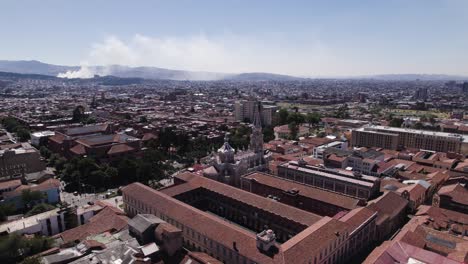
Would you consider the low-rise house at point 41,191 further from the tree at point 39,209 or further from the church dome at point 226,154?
the church dome at point 226,154

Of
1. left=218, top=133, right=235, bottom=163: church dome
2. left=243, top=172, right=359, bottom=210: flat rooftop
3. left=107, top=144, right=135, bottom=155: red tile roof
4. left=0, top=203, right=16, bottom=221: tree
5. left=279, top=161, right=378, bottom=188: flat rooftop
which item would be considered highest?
left=218, top=133, right=235, bottom=163: church dome

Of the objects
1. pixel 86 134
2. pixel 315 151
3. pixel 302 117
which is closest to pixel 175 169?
pixel 315 151

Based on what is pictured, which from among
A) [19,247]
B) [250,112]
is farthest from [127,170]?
[250,112]

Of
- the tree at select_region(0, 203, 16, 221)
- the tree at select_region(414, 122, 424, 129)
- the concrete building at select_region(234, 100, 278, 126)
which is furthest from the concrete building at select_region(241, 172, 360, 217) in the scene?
the concrete building at select_region(234, 100, 278, 126)

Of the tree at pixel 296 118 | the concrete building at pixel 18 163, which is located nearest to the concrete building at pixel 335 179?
the concrete building at pixel 18 163

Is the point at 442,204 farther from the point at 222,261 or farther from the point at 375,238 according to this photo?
the point at 222,261

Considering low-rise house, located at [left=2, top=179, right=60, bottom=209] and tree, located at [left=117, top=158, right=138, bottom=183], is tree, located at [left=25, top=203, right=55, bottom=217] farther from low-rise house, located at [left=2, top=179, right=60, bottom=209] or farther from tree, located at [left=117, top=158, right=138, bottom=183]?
tree, located at [left=117, top=158, right=138, bottom=183]

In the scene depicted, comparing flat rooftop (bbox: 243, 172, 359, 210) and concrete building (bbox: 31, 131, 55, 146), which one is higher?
flat rooftop (bbox: 243, 172, 359, 210)

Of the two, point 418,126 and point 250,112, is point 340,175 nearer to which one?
point 418,126
